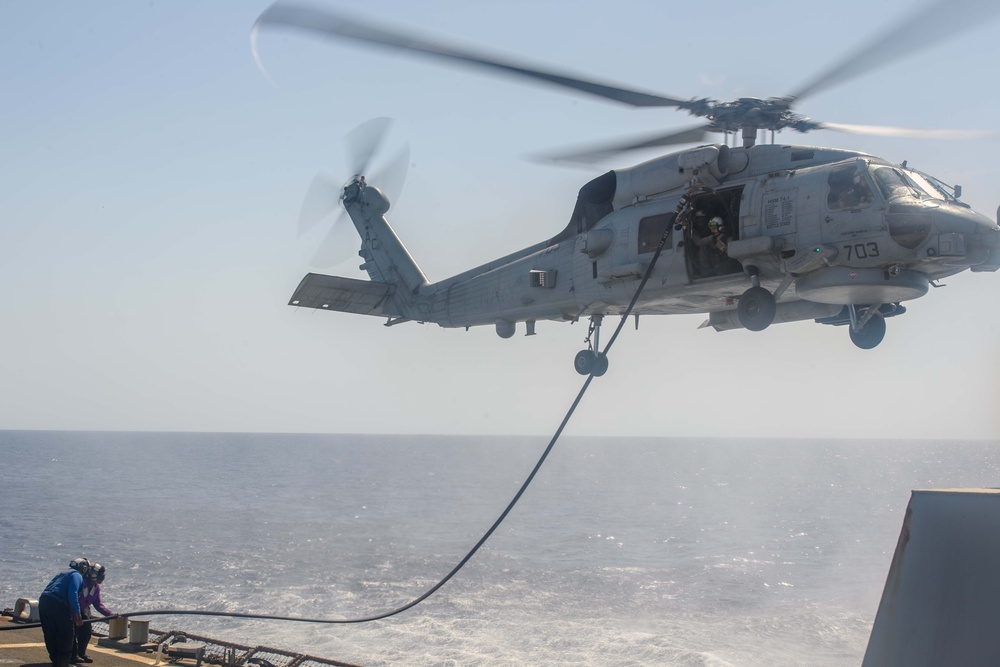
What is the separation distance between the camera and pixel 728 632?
79.8 ft

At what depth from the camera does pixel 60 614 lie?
28.0 feet

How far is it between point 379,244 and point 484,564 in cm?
1767

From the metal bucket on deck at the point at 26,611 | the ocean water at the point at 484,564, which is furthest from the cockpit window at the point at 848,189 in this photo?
the ocean water at the point at 484,564

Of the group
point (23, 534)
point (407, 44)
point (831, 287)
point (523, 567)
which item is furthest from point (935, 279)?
point (23, 534)

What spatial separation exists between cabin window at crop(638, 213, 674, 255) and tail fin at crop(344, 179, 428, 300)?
5364mm

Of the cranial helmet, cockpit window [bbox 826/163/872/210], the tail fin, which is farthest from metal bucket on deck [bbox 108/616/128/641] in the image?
cockpit window [bbox 826/163/872/210]

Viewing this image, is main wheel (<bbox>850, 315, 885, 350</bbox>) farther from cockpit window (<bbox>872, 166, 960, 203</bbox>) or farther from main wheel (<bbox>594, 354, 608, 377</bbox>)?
main wheel (<bbox>594, 354, 608, 377</bbox>)

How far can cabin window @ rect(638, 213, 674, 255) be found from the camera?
11.6 metres

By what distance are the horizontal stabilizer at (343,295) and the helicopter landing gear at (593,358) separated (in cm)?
434

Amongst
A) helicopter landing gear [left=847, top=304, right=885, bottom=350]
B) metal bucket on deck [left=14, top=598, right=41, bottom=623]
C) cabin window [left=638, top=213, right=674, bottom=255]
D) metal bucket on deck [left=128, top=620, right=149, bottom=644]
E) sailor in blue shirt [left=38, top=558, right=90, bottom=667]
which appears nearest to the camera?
sailor in blue shirt [left=38, top=558, right=90, bottom=667]

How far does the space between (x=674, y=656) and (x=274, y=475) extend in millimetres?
62775

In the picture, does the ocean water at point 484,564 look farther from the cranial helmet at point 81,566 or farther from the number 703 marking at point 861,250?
the number 703 marking at point 861,250

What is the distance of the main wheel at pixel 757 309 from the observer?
10.9m

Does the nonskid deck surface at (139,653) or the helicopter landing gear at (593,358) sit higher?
the helicopter landing gear at (593,358)
